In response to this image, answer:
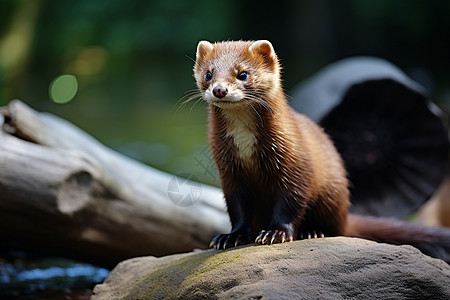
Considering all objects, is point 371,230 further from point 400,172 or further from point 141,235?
point 400,172

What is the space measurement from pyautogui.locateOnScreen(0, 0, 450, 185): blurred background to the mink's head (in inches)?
203

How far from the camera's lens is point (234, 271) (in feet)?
8.16

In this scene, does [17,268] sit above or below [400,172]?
Result: below

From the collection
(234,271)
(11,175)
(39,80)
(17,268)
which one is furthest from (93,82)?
(234,271)

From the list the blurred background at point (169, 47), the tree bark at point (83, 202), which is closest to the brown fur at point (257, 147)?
the tree bark at point (83, 202)

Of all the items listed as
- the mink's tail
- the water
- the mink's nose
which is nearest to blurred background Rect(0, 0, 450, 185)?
the water

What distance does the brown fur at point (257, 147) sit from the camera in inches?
114

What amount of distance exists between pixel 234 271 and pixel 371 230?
1566mm

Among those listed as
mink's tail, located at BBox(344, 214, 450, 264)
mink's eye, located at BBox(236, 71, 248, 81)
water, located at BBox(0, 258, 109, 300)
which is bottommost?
water, located at BBox(0, 258, 109, 300)

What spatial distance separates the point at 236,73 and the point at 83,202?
160cm

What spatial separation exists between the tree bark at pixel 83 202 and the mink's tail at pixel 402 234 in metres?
1.22

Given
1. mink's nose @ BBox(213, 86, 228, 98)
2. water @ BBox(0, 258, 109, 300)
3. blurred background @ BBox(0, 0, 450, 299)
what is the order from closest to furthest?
mink's nose @ BBox(213, 86, 228, 98), water @ BBox(0, 258, 109, 300), blurred background @ BBox(0, 0, 450, 299)

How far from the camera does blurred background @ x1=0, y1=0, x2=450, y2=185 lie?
8719 millimetres

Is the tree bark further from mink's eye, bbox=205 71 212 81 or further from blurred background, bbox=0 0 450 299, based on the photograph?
blurred background, bbox=0 0 450 299
